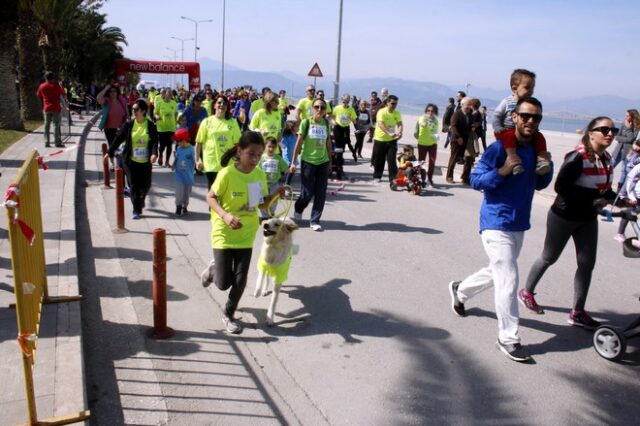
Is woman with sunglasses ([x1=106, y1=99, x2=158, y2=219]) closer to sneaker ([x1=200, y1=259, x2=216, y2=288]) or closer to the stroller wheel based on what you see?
sneaker ([x1=200, y1=259, x2=216, y2=288])

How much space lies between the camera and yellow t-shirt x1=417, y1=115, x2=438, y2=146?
40.4 feet

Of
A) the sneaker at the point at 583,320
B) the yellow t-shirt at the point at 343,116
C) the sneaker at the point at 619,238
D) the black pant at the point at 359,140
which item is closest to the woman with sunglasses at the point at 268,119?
the yellow t-shirt at the point at 343,116

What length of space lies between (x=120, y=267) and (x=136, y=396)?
2.85m

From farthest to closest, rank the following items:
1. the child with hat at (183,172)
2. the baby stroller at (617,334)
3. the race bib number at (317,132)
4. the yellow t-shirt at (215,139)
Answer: the child with hat at (183,172) → the race bib number at (317,132) → the yellow t-shirt at (215,139) → the baby stroller at (617,334)

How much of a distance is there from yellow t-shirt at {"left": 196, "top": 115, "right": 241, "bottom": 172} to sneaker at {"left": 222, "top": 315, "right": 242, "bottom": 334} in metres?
3.44

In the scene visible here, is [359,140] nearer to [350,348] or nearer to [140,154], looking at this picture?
[140,154]

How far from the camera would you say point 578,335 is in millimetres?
4934

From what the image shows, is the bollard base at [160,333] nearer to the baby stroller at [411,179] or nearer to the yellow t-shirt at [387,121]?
the baby stroller at [411,179]

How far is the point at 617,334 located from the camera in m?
4.41

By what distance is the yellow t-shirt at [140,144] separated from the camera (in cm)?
822

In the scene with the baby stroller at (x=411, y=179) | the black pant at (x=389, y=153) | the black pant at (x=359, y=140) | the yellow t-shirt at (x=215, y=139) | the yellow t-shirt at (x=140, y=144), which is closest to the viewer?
the yellow t-shirt at (x=215, y=139)

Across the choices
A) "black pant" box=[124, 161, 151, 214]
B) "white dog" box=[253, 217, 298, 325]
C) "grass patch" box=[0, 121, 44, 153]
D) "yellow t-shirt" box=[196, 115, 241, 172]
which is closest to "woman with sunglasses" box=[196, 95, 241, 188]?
"yellow t-shirt" box=[196, 115, 241, 172]

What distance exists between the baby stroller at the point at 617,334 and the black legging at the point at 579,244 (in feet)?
0.95

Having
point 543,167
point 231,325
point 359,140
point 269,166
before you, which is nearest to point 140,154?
point 269,166
